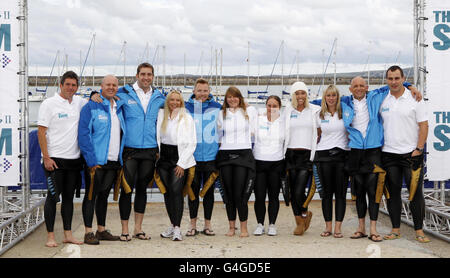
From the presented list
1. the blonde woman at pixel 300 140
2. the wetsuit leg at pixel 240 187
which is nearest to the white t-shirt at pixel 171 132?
the wetsuit leg at pixel 240 187

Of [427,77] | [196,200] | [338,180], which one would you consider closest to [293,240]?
[338,180]

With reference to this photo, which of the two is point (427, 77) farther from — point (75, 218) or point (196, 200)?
point (75, 218)

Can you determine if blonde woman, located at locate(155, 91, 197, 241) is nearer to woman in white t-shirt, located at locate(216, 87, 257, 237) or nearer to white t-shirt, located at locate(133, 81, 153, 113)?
white t-shirt, located at locate(133, 81, 153, 113)

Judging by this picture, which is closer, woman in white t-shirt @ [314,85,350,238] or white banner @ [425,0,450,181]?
woman in white t-shirt @ [314,85,350,238]

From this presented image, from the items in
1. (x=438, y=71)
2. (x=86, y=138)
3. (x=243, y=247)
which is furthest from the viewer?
(x=438, y=71)

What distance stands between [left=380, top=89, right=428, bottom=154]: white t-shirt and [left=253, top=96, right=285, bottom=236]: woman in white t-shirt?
3.89 feet

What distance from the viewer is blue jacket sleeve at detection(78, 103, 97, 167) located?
4.80 meters

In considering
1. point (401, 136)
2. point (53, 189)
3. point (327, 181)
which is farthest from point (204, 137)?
point (401, 136)

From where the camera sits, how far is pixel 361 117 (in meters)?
5.26

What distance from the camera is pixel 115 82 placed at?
5.07 m

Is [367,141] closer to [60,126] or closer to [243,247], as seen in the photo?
[243,247]

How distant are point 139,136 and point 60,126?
0.81m

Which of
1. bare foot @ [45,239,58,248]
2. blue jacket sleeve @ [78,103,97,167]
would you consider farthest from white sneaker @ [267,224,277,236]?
bare foot @ [45,239,58,248]

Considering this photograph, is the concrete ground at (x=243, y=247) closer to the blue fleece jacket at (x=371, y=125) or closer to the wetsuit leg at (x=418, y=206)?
the wetsuit leg at (x=418, y=206)
